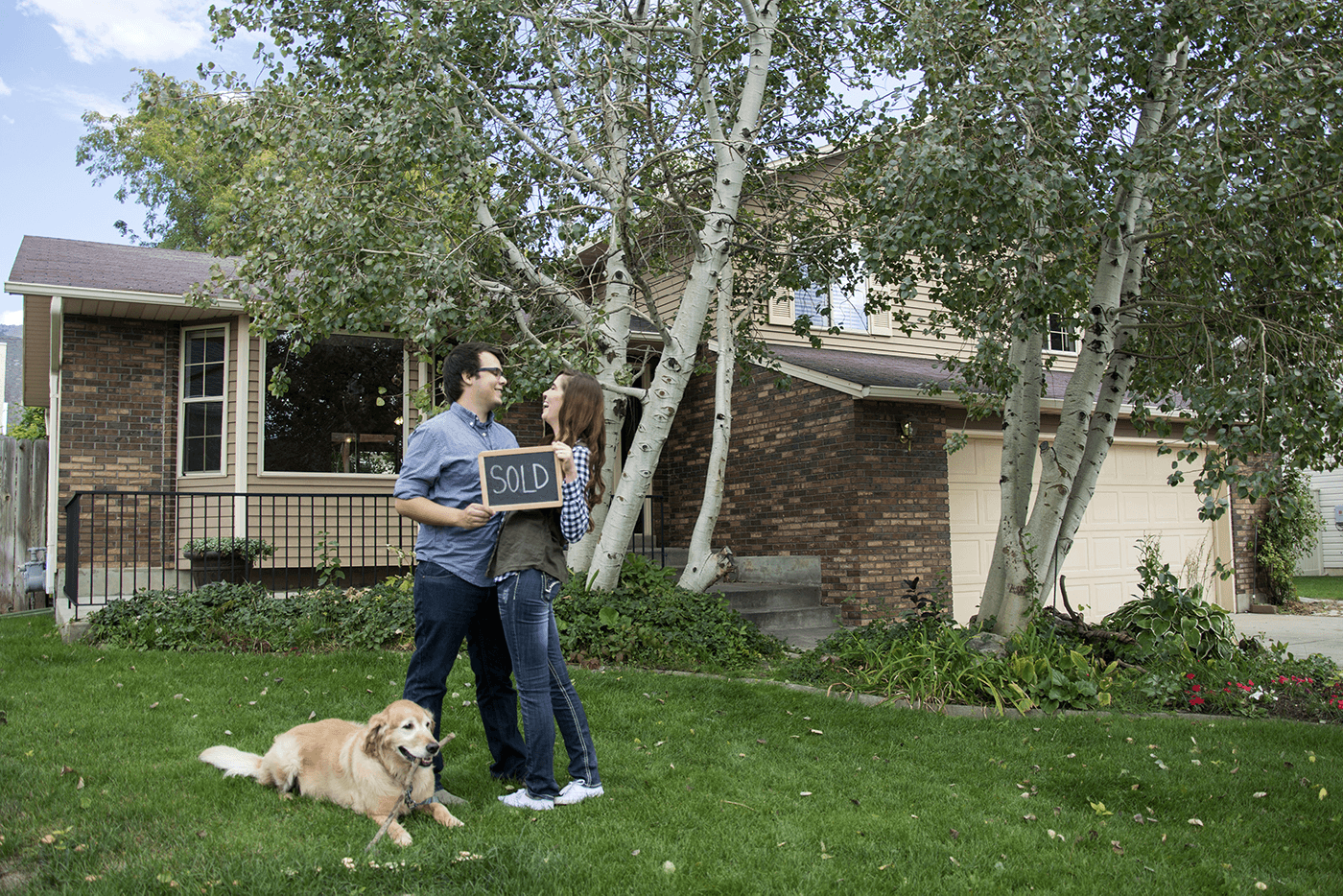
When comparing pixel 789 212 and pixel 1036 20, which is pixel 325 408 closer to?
pixel 789 212

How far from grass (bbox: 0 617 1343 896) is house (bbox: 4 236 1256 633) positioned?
4260mm

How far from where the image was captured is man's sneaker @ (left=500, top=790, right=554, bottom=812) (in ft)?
12.1

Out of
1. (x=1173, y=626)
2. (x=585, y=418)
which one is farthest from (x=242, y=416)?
(x=1173, y=626)

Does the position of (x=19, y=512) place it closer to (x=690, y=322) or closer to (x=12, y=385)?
(x=690, y=322)

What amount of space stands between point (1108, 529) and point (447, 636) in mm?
10373

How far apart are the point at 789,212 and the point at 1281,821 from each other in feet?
22.8

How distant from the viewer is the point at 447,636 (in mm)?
3629

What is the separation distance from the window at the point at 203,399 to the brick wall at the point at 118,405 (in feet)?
0.41

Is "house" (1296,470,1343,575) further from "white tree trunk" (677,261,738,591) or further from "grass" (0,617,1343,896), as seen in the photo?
"grass" (0,617,1343,896)

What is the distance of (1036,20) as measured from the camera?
5801mm

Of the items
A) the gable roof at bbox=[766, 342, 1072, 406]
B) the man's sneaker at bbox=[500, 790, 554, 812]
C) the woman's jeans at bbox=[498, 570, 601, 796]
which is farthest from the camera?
the gable roof at bbox=[766, 342, 1072, 406]

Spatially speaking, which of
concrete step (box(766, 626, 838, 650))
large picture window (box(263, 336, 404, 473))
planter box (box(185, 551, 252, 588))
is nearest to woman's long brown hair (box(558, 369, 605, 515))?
concrete step (box(766, 626, 838, 650))

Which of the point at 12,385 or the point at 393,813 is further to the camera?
the point at 12,385

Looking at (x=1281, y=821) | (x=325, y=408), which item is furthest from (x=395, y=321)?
(x=1281, y=821)
